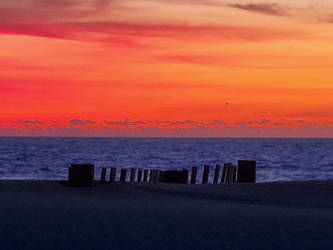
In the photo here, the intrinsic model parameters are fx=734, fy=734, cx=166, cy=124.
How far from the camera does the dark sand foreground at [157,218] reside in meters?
11.6

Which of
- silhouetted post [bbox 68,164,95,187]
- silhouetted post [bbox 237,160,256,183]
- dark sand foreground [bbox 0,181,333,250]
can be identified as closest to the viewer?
dark sand foreground [bbox 0,181,333,250]

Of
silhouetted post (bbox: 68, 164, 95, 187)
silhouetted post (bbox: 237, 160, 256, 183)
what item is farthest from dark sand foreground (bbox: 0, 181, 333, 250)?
silhouetted post (bbox: 237, 160, 256, 183)

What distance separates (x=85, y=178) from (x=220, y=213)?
730 cm

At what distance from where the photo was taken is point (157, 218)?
553 inches

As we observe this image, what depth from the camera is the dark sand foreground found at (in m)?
11.6

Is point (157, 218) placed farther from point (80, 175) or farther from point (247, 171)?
point (247, 171)

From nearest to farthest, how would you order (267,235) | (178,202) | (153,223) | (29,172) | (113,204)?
(267,235) < (153,223) < (113,204) < (178,202) < (29,172)

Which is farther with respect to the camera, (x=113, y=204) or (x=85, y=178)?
(x=85, y=178)

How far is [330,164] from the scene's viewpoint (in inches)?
4018

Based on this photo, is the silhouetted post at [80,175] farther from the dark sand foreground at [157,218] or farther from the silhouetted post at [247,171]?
the silhouetted post at [247,171]

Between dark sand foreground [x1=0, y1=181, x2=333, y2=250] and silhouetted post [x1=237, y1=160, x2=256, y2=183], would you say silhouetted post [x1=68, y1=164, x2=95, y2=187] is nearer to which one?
dark sand foreground [x1=0, y1=181, x2=333, y2=250]

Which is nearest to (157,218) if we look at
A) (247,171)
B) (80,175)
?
(80,175)

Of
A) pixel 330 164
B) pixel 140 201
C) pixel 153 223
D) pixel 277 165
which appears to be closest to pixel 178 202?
pixel 140 201

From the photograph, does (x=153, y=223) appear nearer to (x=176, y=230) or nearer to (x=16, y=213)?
(x=176, y=230)
